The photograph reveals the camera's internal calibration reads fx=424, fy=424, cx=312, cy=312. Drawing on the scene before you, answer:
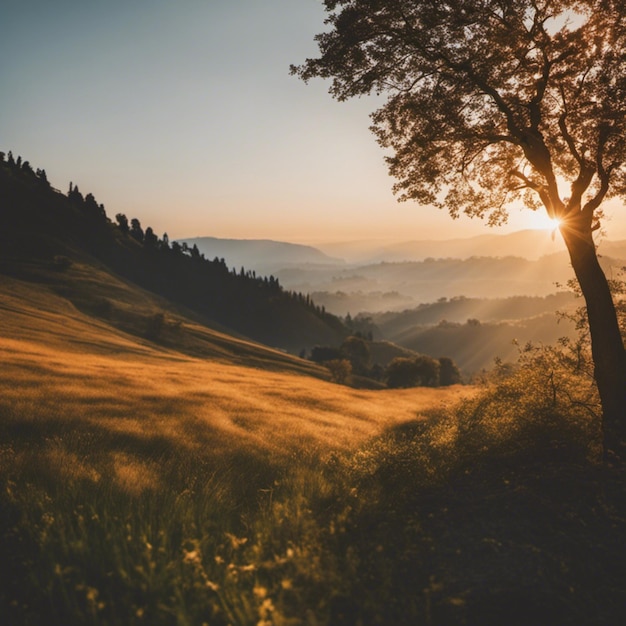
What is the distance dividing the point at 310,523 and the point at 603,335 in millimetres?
9082

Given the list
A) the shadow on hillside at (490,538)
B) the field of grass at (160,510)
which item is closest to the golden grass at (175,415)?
the field of grass at (160,510)

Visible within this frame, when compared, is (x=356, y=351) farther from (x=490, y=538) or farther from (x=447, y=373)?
(x=490, y=538)

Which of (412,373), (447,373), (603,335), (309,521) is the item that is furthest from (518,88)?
(447,373)

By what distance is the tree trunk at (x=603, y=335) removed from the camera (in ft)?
33.5

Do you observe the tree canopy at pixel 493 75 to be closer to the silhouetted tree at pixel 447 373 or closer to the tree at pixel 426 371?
the tree at pixel 426 371

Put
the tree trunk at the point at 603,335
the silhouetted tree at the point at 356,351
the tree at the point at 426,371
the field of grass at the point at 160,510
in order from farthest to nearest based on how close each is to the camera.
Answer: the silhouetted tree at the point at 356,351 → the tree at the point at 426,371 → the tree trunk at the point at 603,335 → the field of grass at the point at 160,510

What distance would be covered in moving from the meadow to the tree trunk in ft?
2.07

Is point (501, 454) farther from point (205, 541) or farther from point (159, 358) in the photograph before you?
point (159, 358)

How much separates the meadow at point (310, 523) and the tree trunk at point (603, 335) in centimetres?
63

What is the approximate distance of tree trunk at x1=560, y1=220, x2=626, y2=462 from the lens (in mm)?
10211

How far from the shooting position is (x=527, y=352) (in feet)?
47.2

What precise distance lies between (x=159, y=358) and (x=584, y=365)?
53897mm

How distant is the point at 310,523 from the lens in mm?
5844

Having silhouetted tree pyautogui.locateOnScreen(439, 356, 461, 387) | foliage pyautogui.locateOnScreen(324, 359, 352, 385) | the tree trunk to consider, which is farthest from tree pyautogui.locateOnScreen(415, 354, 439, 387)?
the tree trunk
